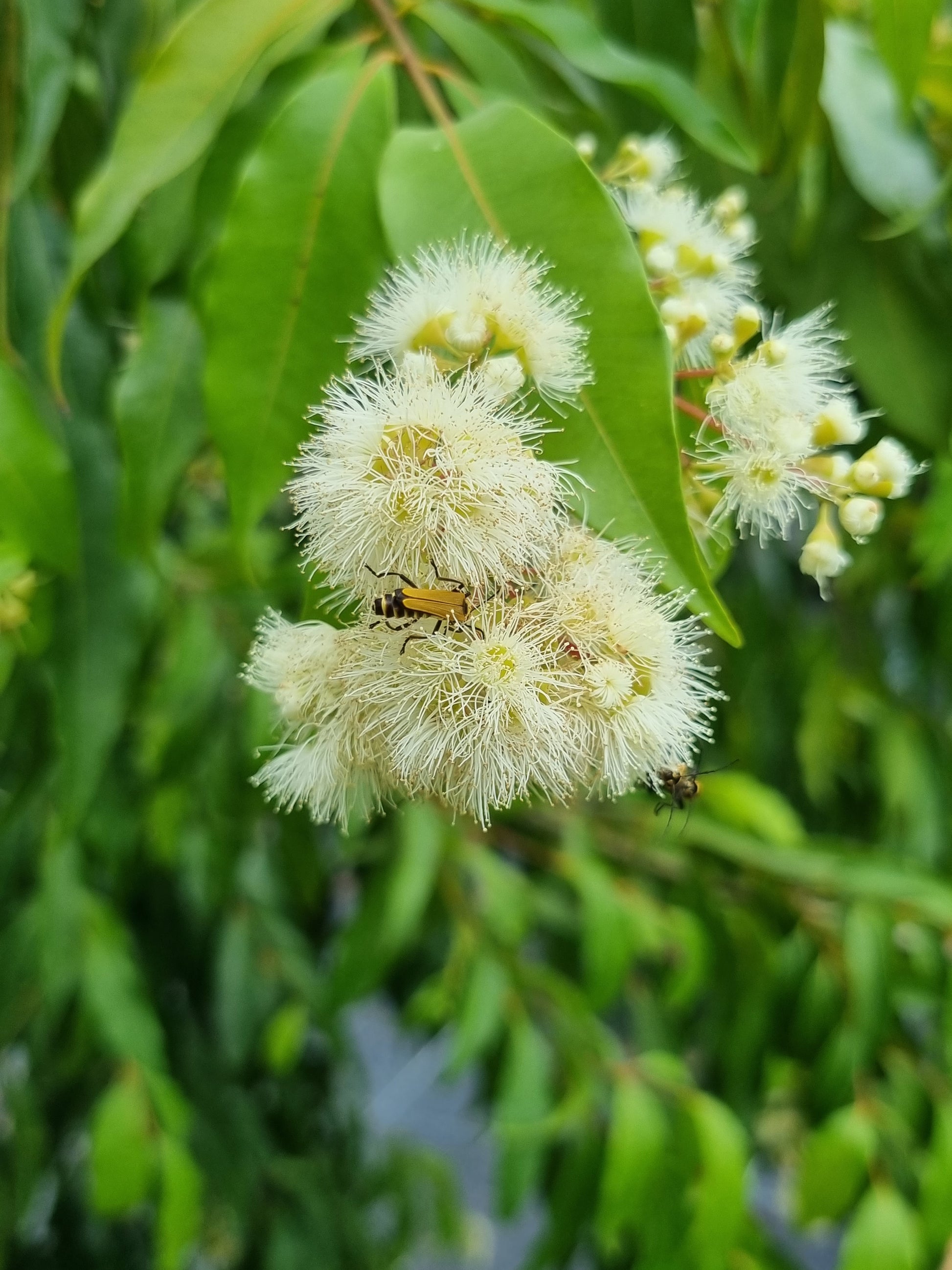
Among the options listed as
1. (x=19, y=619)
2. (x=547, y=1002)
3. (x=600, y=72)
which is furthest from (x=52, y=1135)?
(x=600, y=72)

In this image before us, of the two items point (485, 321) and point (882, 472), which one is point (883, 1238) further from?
point (485, 321)

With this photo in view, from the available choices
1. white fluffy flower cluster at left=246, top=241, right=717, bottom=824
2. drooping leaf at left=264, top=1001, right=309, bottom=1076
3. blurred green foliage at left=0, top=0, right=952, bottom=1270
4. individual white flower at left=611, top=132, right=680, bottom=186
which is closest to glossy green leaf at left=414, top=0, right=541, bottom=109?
blurred green foliage at left=0, top=0, right=952, bottom=1270

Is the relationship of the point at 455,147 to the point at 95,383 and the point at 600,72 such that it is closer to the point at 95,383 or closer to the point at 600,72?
the point at 600,72

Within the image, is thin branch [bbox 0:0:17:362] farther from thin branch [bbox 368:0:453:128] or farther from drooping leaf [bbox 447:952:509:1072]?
drooping leaf [bbox 447:952:509:1072]

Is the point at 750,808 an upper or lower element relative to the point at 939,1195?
upper

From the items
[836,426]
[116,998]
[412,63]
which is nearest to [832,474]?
[836,426]

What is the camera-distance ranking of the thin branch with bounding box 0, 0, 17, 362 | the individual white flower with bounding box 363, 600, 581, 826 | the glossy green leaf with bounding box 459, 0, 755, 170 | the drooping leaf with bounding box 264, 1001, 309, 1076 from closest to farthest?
the individual white flower with bounding box 363, 600, 581, 826 → the glossy green leaf with bounding box 459, 0, 755, 170 → the thin branch with bounding box 0, 0, 17, 362 → the drooping leaf with bounding box 264, 1001, 309, 1076
